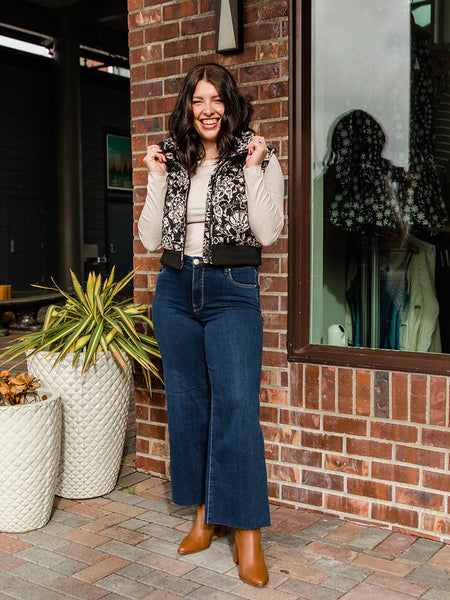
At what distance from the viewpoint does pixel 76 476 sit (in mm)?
3271

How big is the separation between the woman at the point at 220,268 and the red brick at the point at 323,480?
0.62 meters

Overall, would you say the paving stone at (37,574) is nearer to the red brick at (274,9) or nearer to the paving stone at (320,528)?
the paving stone at (320,528)

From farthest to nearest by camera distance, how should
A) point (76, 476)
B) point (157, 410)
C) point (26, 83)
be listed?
point (26, 83) → point (157, 410) → point (76, 476)

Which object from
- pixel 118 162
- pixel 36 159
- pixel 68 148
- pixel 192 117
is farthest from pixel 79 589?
pixel 118 162

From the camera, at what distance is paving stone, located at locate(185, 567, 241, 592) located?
2404mm

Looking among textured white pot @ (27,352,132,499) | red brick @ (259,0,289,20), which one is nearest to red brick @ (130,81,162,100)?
red brick @ (259,0,289,20)

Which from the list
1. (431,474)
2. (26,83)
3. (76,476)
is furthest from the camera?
(26,83)

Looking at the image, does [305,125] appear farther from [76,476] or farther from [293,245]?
[76,476]

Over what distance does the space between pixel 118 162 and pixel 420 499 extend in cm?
1149

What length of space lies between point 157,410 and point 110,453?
36 centimetres

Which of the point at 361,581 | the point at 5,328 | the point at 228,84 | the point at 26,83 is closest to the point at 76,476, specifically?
the point at 361,581

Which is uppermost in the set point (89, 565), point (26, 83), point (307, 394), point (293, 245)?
point (26, 83)

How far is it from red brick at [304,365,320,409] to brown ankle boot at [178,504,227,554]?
0.68m

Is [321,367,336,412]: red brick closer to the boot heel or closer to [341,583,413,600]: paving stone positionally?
the boot heel
